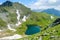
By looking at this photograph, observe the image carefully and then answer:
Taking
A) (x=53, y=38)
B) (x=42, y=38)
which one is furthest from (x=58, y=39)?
(x=42, y=38)

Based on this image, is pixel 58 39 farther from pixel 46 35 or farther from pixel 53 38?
pixel 46 35

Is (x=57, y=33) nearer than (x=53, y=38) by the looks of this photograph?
No

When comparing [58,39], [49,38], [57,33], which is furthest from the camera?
[57,33]

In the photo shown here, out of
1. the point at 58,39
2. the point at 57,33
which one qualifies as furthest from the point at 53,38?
the point at 57,33

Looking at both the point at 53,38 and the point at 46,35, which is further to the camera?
the point at 46,35

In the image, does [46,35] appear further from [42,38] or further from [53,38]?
[53,38]

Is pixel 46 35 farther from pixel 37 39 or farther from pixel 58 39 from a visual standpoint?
pixel 58 39

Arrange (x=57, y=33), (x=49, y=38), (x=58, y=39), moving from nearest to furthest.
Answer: (x=58, y=39)
(x=49, y=38)
(x=57, y=33)
